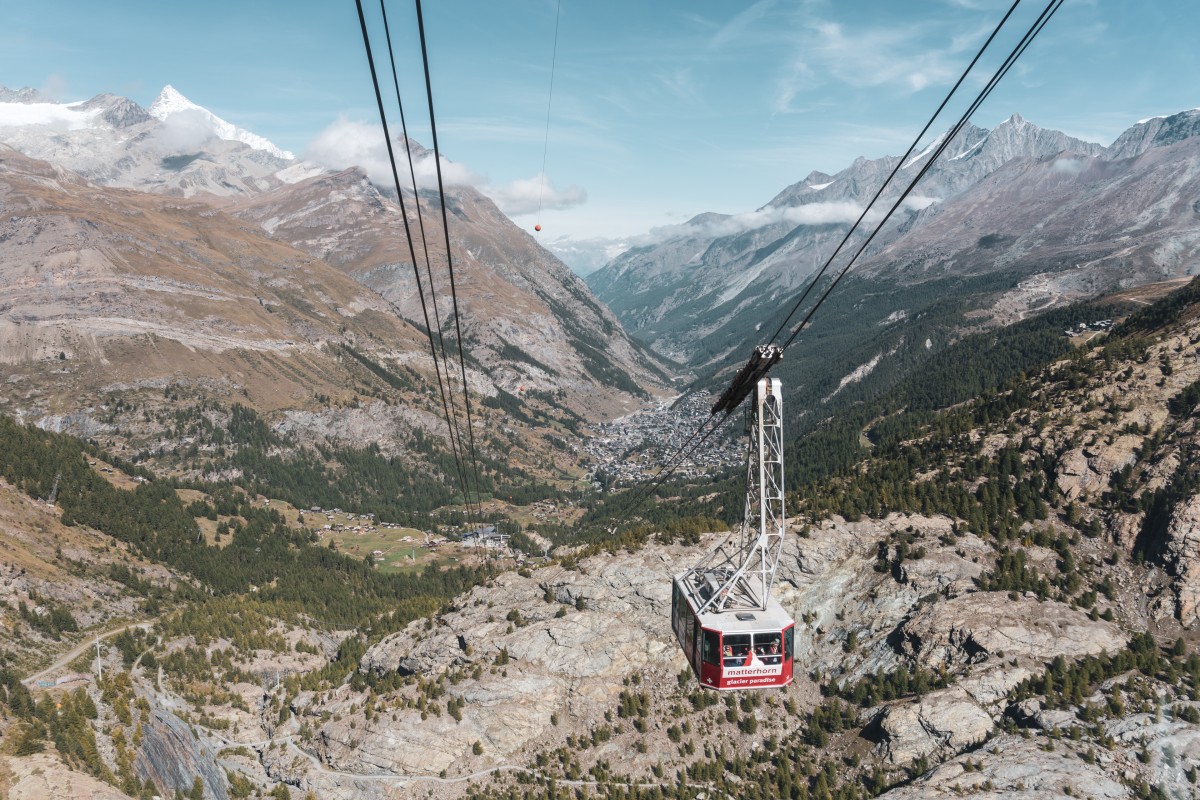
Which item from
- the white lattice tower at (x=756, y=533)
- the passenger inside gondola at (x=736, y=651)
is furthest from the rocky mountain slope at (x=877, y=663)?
the passenger inside gondola at (x=736, y=651)

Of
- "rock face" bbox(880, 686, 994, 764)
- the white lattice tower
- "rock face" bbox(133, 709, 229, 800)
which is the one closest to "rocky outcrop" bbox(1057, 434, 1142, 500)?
"rock face" bbox(880, 686, 994, 764)

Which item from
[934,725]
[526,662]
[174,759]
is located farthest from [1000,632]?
[174,759]

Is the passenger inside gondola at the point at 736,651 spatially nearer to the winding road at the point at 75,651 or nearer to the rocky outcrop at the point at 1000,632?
the rocky outcrop at the point at 1000,632

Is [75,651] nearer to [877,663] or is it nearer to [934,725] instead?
[877,663]

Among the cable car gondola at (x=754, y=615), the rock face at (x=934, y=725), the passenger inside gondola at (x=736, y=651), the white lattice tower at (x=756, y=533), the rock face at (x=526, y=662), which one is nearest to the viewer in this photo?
the white lattice tower at (x=756, y=533)

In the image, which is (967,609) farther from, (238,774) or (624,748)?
(238,774)

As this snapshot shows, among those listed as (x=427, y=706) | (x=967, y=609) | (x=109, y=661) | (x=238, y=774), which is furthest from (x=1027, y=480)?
(x=109, y=661)

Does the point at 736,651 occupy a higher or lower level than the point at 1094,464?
lower
